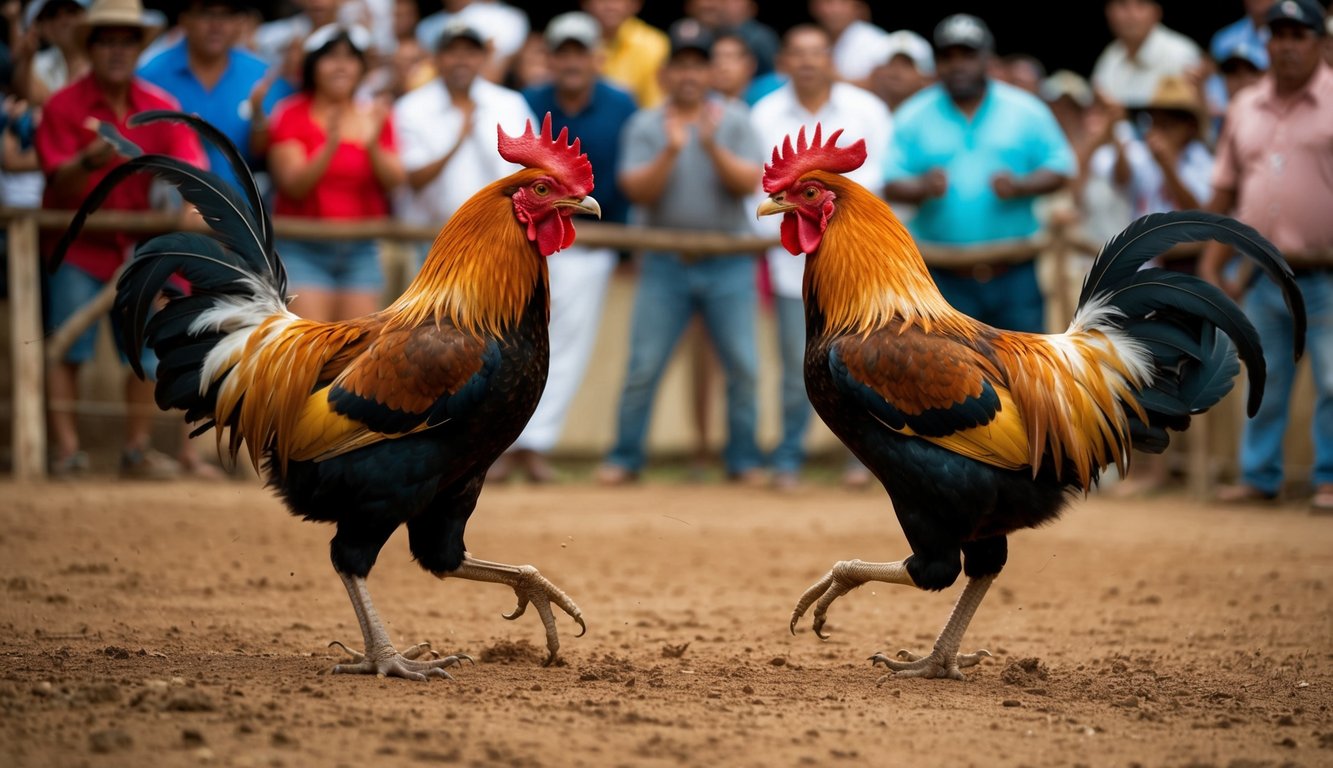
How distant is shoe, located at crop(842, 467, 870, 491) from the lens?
36.8 feet

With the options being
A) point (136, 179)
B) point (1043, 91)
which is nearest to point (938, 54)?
point (1043, 91)

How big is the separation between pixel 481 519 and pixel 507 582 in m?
3.69

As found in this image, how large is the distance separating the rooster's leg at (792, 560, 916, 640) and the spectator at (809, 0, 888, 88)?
8149mm

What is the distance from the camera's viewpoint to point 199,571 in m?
7.53

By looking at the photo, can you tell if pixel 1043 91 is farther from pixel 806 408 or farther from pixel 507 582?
pixel 507 582

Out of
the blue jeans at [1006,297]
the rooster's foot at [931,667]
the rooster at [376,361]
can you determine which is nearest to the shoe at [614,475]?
the blue jeans at [1006,297]

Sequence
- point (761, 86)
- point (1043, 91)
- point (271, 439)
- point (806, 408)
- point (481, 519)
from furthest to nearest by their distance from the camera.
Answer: point (1043, 91) < point (761, 86) < point (806, 408) < point (481, 519) < point (271, 439)

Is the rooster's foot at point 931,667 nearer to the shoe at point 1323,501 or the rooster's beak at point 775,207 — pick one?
the rooster's beak at point 775,207

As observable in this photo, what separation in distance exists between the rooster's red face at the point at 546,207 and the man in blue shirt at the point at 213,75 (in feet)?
17.7

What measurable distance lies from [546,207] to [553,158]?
0.19m

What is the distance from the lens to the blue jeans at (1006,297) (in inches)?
419

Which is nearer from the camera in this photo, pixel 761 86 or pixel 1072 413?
pixel 1072 413

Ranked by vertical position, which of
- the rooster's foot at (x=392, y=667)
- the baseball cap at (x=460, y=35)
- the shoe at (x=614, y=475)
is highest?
the baseball cap at (x=460, y=35)

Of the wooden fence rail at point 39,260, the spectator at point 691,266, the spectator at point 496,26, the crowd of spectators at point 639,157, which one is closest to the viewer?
the crowd of spectators at point 639,157
